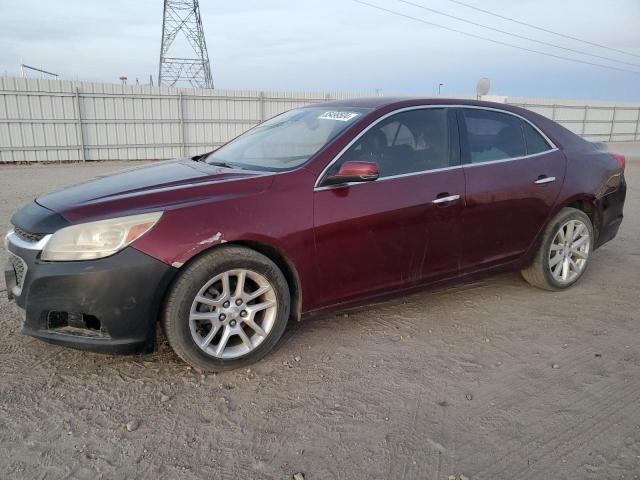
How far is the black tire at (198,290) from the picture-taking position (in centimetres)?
274

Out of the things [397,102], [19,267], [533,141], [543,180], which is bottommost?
[19,267]

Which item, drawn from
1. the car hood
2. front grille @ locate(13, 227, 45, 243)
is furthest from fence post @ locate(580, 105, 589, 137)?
front grille @ locate(13, 227, 45, 243)

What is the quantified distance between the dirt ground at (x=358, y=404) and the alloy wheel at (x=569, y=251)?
0.57 meters

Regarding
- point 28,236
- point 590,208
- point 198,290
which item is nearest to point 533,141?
point 590,208

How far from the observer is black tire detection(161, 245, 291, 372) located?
2.74 m

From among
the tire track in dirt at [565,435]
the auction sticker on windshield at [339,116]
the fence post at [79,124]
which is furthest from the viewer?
the fence post at [79,124]

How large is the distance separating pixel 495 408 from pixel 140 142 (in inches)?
654

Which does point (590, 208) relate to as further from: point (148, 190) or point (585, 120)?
point (585, 120)

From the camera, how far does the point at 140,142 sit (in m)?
17.2

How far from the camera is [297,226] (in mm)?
3006

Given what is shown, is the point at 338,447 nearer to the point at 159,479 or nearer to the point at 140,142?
the point at 159,479

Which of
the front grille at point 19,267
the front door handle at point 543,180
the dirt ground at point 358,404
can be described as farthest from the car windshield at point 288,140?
the front door handle at point 543,180

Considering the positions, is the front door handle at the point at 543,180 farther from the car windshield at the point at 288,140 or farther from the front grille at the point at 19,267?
the front grille at the point at 19,267

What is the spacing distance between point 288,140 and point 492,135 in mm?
1592
